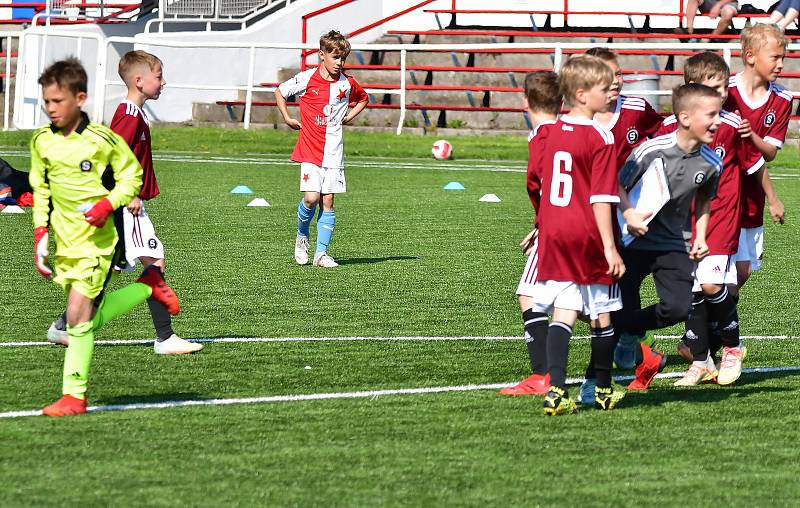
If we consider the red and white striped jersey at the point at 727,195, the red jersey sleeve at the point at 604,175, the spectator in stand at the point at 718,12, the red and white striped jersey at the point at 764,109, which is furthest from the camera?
the spectator in stand at the point at 718,12

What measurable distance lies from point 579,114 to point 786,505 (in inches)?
74.3

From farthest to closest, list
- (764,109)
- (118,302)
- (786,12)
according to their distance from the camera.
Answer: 1. (786,12)
2. (764,109)
3. (118,302)

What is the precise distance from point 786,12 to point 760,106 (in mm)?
18793

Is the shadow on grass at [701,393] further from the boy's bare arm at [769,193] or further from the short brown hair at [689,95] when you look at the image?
the short brown hair at [689,95]

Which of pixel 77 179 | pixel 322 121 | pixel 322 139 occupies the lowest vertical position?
pixel 77 179

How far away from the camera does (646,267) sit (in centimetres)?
620

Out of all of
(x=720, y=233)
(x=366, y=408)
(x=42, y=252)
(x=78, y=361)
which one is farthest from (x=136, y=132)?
(x=720, y=233)

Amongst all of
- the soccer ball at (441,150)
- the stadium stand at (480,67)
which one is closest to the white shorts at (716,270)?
Answer: the soccer ball at (441,150)

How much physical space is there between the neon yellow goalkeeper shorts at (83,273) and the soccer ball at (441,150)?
15.4 m

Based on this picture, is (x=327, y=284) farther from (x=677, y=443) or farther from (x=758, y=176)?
(x=677, y=443)

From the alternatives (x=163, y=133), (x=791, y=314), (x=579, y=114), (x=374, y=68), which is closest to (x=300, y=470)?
(x=579, y=114)

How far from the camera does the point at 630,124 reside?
6414mm

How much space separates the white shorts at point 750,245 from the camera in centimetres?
682

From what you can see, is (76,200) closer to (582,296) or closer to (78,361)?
(78,361)
